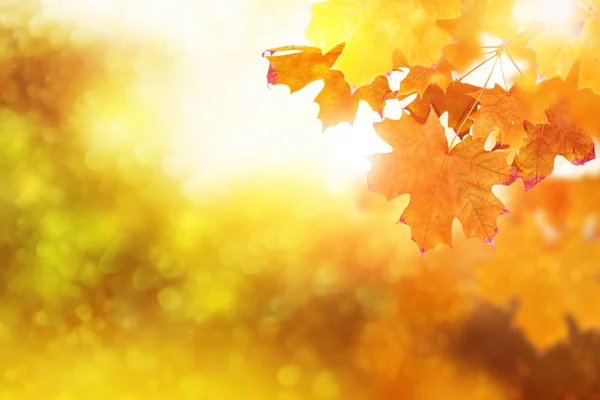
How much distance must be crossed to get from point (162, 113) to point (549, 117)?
20.4 ft

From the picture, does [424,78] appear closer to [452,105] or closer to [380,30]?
[452,105]

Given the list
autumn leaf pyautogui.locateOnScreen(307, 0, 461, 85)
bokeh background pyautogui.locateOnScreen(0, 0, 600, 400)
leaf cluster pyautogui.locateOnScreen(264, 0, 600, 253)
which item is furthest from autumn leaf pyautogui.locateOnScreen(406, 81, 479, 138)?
bokeh background pyautogui.locateOnScreen(0, 0, 600, 400)

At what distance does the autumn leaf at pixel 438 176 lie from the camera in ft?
2.74

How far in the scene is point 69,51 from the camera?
6.52m

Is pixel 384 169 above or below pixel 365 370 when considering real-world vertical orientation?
below

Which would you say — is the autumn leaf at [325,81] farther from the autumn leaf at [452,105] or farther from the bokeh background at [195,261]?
the bokeh background at [195,261]

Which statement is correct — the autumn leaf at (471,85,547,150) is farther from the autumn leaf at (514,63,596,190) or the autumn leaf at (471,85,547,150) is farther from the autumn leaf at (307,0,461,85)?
the autumn leaf at (307,0,461,85)

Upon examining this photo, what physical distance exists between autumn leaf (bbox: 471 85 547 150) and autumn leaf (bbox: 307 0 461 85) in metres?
0.22

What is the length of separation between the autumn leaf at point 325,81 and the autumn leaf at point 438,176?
0.23ft

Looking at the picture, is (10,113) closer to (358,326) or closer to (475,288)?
(358,326)

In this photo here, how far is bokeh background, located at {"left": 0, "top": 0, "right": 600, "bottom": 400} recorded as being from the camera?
6.00 meters

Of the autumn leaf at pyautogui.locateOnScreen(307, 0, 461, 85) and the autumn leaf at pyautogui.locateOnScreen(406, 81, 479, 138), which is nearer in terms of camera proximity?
the autumn leaf at pyautogui.locateOnScreen(307, 0, 461, 85)

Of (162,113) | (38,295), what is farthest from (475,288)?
(38,295)

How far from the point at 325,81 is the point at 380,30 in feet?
0.80
